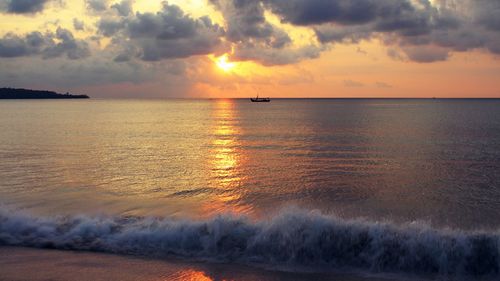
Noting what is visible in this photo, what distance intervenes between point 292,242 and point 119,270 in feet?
17.0

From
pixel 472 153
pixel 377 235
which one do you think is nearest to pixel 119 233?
pixel 377 235

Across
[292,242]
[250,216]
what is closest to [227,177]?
[250,216]

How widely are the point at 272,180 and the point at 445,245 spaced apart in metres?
13.8

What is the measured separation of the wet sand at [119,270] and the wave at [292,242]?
2.29ft

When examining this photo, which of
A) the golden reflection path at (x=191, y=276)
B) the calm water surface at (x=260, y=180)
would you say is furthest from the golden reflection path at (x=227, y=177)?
the golden reflection path at (x=191, y=276)

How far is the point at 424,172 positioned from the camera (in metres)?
27.8

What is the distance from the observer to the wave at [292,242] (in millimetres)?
11898

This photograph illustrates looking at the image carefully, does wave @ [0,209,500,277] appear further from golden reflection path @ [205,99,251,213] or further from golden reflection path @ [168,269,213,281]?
golden reflection path @ [205,99,251,213]

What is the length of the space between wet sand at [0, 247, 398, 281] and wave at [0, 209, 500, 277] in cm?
70

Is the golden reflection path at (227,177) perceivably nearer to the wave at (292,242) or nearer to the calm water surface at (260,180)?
the calm water surface at (260,180)

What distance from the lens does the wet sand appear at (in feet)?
35.2

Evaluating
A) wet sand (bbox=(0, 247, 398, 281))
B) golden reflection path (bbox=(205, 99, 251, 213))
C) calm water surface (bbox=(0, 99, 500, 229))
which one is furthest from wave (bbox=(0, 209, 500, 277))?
golden reflection path (bbox=(205, 99, 251, 213))

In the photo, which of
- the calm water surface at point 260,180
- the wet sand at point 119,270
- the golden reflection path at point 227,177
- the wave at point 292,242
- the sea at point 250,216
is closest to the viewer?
the wet sand at point 119,270

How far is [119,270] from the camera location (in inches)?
444
